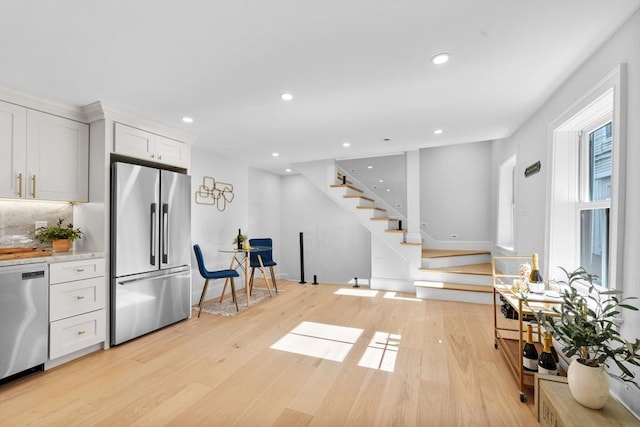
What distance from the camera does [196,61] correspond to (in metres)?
2.03

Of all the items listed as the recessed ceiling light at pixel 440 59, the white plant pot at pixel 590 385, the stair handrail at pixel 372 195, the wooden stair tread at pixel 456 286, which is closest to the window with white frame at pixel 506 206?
the wooden stair tread at pixel 456 286

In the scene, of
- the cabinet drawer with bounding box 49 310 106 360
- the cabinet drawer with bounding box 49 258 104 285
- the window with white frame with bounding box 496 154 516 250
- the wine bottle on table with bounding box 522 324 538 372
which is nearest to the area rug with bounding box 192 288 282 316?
the cabinet drawer with bounding box 49 310 106 360

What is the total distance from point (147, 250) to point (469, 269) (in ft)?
15.8

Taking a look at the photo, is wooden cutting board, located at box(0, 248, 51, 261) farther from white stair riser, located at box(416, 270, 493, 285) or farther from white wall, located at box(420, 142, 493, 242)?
white wall, located at box(420, 142, 493, 242)

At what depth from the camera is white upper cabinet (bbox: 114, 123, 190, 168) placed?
299 centimetres

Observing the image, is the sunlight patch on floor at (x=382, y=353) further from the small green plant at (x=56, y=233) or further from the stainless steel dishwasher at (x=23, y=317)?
the small green plant at (x=56, y=233)

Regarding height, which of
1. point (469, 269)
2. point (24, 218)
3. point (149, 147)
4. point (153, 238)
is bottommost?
point (469, 269)

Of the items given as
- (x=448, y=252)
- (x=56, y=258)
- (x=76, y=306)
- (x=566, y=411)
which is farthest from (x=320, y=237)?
(x=566, y=411)

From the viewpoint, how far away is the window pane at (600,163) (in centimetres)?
218

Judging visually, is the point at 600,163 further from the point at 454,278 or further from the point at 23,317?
the point at 23,317

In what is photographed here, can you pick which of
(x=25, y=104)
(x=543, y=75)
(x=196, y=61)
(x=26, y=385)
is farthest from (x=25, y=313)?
(x=543, y=75)

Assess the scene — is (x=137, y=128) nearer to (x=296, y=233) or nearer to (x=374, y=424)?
(x=374, y=424)

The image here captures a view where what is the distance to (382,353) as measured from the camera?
2.72 metres

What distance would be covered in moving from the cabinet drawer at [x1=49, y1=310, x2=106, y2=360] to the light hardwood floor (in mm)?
146
